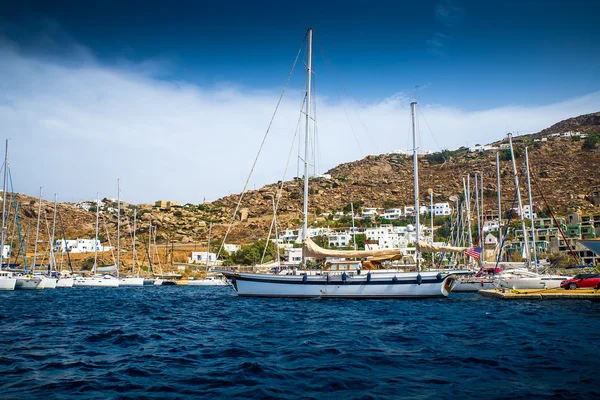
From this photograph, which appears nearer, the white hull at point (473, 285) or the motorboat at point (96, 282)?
the white hull at point (473, 285)

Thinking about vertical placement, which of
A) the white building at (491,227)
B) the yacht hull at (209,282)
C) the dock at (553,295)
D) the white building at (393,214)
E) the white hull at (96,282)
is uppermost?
the white building at (393,214)

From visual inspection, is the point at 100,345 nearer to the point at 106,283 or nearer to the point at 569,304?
the point at 569,304

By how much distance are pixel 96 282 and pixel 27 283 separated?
1100 centimetres

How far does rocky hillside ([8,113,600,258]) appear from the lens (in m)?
115

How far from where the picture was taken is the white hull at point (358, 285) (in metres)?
28.3

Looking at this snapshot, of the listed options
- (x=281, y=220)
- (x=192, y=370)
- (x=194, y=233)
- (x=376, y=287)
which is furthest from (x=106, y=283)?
(x=281, y=220)

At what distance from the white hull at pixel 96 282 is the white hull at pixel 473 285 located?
44.3m

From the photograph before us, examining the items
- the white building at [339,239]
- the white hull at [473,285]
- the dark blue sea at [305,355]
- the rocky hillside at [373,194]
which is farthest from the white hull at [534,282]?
the rocky hillside at [373,194]

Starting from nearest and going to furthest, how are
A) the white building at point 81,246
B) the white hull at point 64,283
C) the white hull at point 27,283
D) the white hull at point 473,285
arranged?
the white hull at point 473,285, the white hull at point 27,283, the white hull at point 64,283, the white building at point 81,246

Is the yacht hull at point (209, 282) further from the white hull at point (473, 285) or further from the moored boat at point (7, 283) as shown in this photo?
the white hull at point (473, 285)

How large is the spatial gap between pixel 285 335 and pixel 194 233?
10676cm

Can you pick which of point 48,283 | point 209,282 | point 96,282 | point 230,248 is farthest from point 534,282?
point 230,248

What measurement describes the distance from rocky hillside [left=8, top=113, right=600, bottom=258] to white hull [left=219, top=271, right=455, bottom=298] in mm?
73123

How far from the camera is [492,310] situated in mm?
23688
